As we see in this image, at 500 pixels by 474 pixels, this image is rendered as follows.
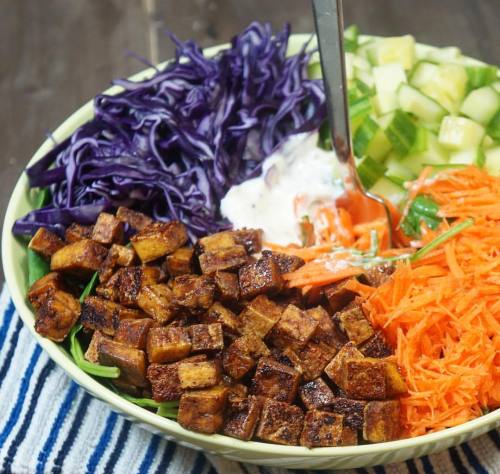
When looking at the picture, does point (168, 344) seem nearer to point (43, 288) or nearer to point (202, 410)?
point (202, 410)

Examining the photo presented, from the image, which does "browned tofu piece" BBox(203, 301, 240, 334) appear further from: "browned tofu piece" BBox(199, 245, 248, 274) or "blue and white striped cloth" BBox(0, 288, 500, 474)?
"blue and white striped cloth" BBox(0, 288, 500, 474)

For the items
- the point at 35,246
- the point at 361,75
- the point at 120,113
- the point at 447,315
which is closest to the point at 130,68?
the point at 120,113

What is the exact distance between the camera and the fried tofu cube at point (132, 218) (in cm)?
255

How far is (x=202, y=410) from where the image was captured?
2.01 meters

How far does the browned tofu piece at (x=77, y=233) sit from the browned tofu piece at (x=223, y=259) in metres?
0.45

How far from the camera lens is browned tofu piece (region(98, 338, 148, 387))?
210 centimetres

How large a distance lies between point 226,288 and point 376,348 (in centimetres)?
51

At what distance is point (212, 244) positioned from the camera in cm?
244

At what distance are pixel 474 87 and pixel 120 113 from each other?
148cm

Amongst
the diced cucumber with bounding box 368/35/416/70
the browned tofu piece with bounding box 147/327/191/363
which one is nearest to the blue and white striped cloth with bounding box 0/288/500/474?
the browned tofu piece with bounding box 147/327/191/363

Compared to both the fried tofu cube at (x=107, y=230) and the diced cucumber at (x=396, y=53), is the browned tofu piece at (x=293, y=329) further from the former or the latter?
the diced cucumber at (x=396, y=53)

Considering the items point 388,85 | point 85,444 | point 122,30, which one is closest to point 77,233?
point 85,444

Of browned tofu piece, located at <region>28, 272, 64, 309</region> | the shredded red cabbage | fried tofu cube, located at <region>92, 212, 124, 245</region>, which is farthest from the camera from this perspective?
the shredded red cabbage

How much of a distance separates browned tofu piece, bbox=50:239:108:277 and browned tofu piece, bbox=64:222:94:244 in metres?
0.08
